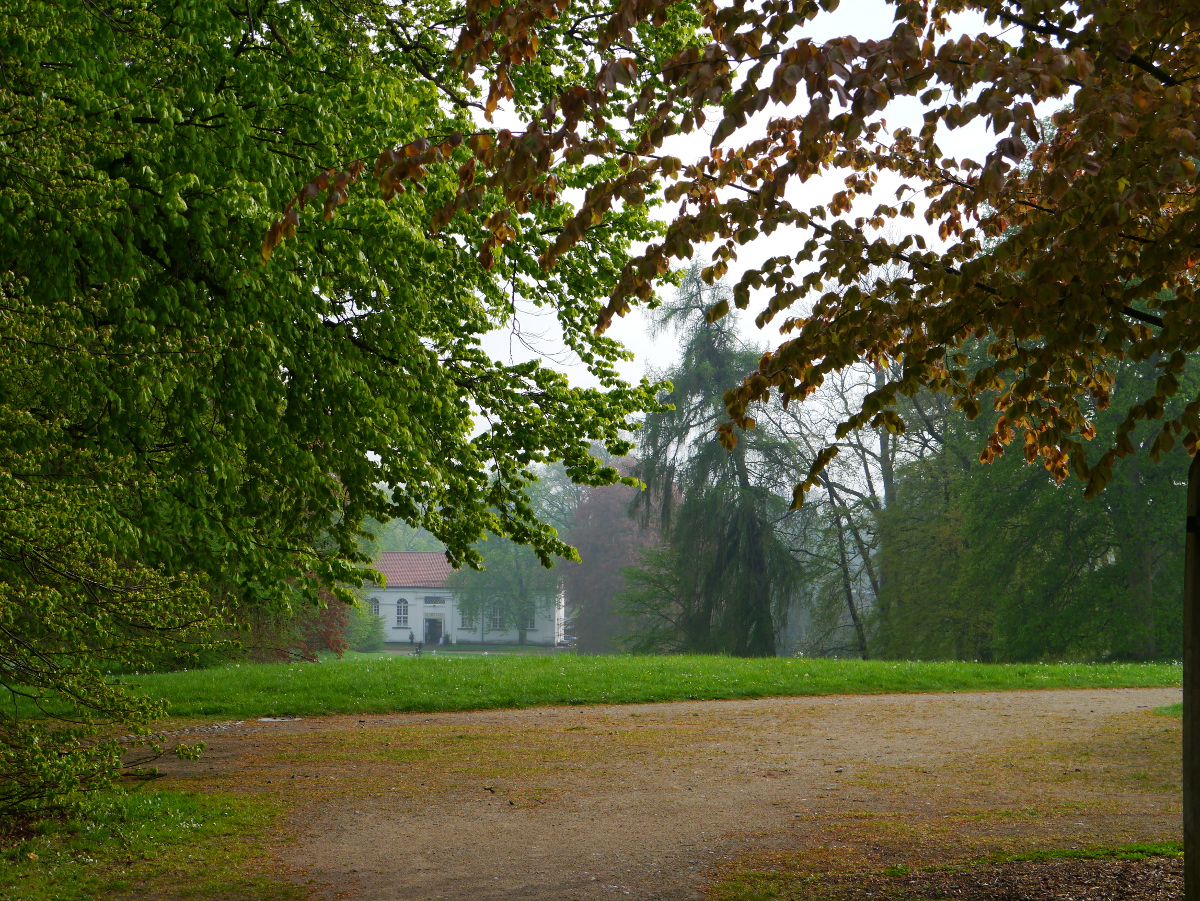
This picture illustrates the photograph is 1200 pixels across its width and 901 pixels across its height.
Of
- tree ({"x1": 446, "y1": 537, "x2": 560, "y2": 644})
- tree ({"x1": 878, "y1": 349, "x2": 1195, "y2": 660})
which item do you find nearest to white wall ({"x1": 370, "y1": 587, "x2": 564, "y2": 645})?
tree ({"x1": 446, "y1": 537, "x2": 560, "y2": 644})

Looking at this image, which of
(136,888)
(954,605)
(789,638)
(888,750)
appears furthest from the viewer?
(789,638)

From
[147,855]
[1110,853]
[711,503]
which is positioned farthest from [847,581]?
[147,855]

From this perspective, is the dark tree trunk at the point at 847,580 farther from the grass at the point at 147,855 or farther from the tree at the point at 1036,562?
the grass at the point at 147,855

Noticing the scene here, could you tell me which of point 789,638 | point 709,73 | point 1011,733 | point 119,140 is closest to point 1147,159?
point 709,73

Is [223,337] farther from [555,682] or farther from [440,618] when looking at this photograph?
[440,618]

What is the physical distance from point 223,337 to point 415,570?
→ 72378 mm

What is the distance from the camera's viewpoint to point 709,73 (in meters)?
3.29

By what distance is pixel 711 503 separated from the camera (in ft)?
109

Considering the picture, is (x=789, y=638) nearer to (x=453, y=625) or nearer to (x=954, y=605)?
(x=954, y=605)

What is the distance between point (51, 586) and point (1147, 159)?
6.02 metres

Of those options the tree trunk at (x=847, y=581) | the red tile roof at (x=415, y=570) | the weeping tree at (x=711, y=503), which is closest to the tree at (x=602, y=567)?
the weeping tree at (x=711, y=503)

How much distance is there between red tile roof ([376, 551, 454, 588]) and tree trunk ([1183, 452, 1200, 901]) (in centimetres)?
7261

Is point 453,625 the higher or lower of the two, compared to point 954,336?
lower

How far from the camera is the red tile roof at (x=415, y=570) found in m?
76.3
